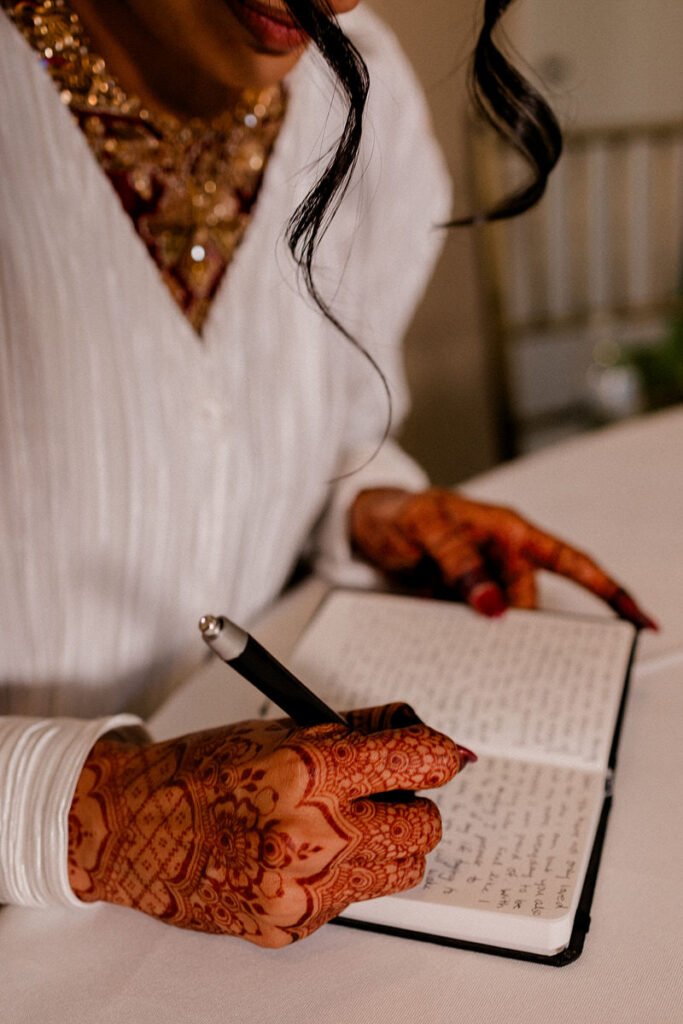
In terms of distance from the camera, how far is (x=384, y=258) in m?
0.96

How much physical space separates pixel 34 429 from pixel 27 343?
0.06m

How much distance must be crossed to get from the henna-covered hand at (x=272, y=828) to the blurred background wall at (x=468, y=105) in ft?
3.78

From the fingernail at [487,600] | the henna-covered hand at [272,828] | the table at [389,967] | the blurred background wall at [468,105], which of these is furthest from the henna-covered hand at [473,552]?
the blurred background wall at [468,105]

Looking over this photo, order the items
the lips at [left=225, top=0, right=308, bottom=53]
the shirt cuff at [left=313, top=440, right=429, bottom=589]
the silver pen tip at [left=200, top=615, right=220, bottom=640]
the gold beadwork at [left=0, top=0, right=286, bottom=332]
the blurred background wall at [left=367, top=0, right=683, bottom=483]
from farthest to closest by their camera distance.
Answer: the blurred background wall at [left=367, top=0, right=683, bottom=483], the shirt cuff at [left=313, top=440, right=429, bottom=589], the gold beadwork at [left=0, top=0, right=286, bottom=332], the lips at [left=225, top=0, right=308, bottom=53], the silver pen tip at [left=200, top=615, right=220, bottom=640]

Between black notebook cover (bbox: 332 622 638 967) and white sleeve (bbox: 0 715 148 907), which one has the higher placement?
white sleeve (bbox: 0 715 148 907)

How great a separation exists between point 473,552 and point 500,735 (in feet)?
0.59

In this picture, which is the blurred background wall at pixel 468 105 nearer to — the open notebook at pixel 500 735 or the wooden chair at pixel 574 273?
the wooden chair at pixel 574 273

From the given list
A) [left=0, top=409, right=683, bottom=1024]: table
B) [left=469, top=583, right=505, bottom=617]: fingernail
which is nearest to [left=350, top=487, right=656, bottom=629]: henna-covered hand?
[left=469, top=583, right=505, bottom=617]: fingernail

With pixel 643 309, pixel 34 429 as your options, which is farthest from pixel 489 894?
pixel 643 309

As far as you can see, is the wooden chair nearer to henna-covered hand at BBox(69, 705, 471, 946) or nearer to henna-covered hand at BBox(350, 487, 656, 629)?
henna-covered hand at BBox(350, 487, 656, 629)

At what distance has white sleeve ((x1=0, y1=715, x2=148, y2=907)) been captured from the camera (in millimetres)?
487

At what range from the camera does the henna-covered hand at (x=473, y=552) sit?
69 centimetres

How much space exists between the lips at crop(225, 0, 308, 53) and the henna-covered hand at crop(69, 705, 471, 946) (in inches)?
14.5

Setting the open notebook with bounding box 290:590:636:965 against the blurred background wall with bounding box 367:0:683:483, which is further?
the blurred background wall with bounding box 367:0:683:483
